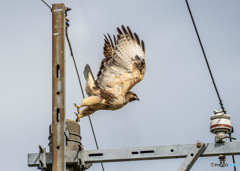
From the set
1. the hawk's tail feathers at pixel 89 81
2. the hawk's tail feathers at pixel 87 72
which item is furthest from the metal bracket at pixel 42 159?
the hawk's tail feathers at pixel 87 72

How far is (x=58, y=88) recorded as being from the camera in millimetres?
5504

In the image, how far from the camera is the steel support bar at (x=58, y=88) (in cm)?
532

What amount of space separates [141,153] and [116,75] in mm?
4256

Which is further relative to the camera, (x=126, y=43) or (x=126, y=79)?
(x=126, y=43)

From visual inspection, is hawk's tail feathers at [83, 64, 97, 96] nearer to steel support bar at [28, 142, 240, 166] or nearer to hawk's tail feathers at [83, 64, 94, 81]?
hawk's tail feathers at [83, 64, 94, 81]

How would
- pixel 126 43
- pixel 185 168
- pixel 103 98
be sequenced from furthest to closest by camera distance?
pixel 126 43 → pixel 103 98 → pixel 185 168

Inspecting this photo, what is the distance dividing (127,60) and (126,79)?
22.8 inches

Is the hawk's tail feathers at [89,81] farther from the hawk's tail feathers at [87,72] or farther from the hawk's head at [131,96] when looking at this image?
the hawk's head at [131,96]

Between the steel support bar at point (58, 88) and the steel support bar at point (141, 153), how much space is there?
4.9 inches

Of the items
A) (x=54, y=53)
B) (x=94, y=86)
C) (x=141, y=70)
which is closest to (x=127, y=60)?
(x=141, y=70)

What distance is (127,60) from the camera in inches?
397

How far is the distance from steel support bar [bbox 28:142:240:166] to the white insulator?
211mm

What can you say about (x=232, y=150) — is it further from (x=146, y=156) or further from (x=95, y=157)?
(x=95, y=157)

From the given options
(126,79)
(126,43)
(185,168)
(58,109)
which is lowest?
(185,168)
